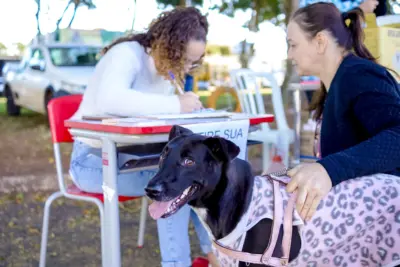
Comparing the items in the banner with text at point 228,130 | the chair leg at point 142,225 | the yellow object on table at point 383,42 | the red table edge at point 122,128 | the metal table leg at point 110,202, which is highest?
the yellow object on table at point 383,42

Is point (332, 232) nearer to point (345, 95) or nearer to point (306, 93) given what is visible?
point (345, 95)

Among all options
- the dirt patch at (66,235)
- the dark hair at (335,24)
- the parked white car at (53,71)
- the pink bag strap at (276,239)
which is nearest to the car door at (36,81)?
the parked white car at (53,71)

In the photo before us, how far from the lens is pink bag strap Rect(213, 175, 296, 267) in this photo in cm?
155

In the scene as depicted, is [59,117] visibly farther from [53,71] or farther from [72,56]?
[72,56]

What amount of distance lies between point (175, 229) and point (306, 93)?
8.77 feet

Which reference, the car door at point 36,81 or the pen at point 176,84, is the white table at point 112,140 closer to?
the pen at point 176,84

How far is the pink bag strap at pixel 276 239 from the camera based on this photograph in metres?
1.55

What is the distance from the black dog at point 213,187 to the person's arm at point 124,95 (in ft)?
3.30

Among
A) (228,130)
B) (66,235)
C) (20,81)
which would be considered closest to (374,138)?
(228,130)

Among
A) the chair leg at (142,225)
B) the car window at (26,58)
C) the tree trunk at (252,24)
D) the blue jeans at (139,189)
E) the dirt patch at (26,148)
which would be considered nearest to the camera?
the blue jeans at (139,189)

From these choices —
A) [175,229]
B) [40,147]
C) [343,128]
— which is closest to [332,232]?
[343,128]

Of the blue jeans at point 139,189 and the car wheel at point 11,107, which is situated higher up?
the blue jeans at point 139,189

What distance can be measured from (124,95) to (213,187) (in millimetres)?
1143

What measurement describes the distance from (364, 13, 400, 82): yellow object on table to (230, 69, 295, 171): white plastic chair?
1.31 meters
